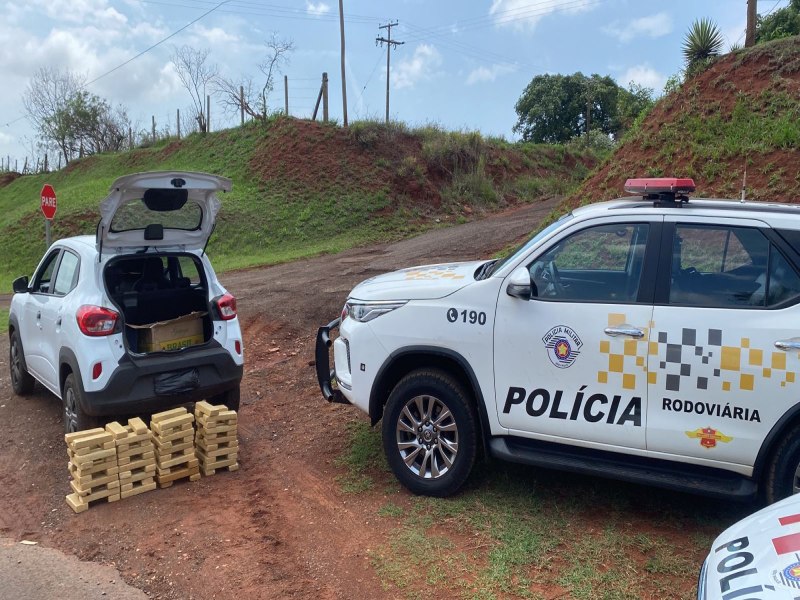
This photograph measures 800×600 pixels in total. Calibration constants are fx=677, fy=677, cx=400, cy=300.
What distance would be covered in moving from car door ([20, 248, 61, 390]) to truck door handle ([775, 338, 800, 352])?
5770 millimetres

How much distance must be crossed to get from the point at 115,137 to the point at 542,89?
30.4 m

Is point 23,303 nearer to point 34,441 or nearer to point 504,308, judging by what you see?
point 34,441

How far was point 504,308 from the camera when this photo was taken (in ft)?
14.6

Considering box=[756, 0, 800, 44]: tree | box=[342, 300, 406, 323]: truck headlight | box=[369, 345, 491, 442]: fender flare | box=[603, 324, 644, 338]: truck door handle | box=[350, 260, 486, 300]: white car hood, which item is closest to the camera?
box=[603, 324, 644, 338]: truck door handle

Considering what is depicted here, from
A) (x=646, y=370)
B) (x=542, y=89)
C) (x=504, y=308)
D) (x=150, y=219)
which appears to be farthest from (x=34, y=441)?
(x=542, y=89)

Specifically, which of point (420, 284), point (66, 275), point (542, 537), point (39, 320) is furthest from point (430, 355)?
point (39, 320)

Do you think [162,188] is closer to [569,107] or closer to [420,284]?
[420,284]

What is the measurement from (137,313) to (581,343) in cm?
408

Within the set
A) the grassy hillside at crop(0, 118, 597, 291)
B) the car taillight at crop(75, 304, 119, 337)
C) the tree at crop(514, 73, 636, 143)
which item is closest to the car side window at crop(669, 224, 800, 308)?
the car taillight at crop(75, 304, 119, 337)

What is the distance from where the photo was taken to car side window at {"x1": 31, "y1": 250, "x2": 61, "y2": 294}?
6.80 metres

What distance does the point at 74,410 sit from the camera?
5.63m

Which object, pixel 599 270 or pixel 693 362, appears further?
pixel 599 270

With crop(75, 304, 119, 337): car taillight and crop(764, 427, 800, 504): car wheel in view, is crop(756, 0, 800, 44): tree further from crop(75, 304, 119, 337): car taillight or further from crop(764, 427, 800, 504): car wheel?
crop(75, 304, 119, 337): car taillight

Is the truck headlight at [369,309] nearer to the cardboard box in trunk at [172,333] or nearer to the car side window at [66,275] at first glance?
the cardboard box in trunk at [172,333]
